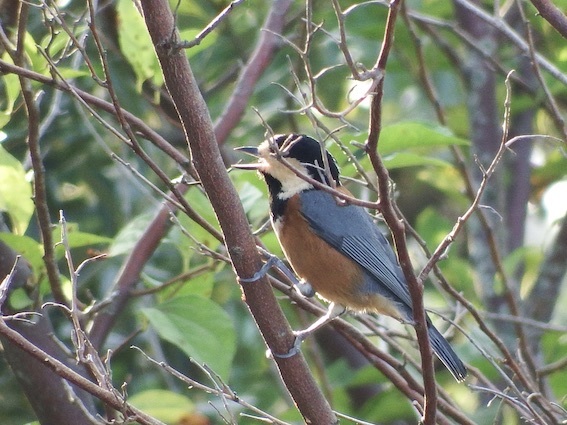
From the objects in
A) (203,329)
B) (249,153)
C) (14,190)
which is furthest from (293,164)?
(14,190)

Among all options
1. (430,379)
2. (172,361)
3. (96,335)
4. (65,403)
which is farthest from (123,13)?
(172,361)

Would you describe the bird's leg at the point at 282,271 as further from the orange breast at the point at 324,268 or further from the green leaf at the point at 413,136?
the green leaf at the point at 413,136

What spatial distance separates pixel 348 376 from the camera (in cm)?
450

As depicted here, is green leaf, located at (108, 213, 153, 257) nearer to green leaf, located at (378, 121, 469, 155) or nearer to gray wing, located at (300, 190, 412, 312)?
gray wing, located at (300, 190, 412, 312)

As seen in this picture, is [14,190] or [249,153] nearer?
[14,190]

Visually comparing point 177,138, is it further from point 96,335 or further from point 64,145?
point 96,335

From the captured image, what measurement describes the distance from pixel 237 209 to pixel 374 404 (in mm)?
2122

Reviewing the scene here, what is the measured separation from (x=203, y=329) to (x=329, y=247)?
79cm

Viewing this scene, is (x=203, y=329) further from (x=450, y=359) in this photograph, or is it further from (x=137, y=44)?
(x=137, y=44)

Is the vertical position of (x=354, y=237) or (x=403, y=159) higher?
(x=403, y=159)

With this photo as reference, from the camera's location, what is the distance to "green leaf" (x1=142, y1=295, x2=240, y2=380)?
3.08 meters

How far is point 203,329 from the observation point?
3.13 meters

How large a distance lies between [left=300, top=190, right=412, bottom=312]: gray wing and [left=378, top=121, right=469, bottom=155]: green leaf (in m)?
0.49

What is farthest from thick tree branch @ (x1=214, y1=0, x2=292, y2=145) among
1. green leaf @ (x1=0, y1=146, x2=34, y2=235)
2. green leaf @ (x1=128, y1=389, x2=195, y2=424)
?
green leaf @ (x1=128, y1=389, x2=195, y2=424)
